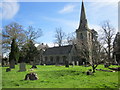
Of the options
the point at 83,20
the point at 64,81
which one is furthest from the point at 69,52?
the point at 64,81

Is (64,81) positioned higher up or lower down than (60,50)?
lower down

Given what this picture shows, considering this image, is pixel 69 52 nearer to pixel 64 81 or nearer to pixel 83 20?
pixel 83 20

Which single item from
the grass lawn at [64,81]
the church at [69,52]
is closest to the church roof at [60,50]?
the church at [69,52]

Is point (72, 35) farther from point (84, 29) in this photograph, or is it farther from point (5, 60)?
point (5, 60)

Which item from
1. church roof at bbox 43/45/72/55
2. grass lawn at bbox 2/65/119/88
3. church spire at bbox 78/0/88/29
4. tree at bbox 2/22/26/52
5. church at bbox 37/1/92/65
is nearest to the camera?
grass lawn at bbox 2/65/119/88

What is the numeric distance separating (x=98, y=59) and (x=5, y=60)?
37288 millimetres

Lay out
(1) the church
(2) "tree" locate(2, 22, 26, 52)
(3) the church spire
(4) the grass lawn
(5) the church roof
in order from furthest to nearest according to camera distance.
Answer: (3) the church spire < (5) the church roof < (1) the church < (2) "tree" locate(2, 22, 26, 52) < (4) the grass lawn

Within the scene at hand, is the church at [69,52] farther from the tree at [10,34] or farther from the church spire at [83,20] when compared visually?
the tree at [10,34]

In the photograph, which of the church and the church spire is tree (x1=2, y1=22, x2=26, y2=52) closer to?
the church

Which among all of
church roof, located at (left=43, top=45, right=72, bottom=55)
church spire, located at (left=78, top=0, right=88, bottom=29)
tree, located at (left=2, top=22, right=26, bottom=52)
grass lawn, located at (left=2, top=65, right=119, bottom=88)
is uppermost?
church spire, located at (left=78, top=0, right=88, bottom=29)

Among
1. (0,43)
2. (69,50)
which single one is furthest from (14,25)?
(69,50)

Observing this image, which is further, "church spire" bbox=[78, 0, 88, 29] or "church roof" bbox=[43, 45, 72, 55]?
"church spire" bbox=[78, 0, 88, 29]

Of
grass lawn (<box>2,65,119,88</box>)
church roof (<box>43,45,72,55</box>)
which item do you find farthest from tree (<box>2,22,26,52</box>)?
grass lawn (<box>2,65,119,88</box>)

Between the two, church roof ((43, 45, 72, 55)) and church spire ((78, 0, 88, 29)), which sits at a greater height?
church spire ((78, 0, 88, 29))
